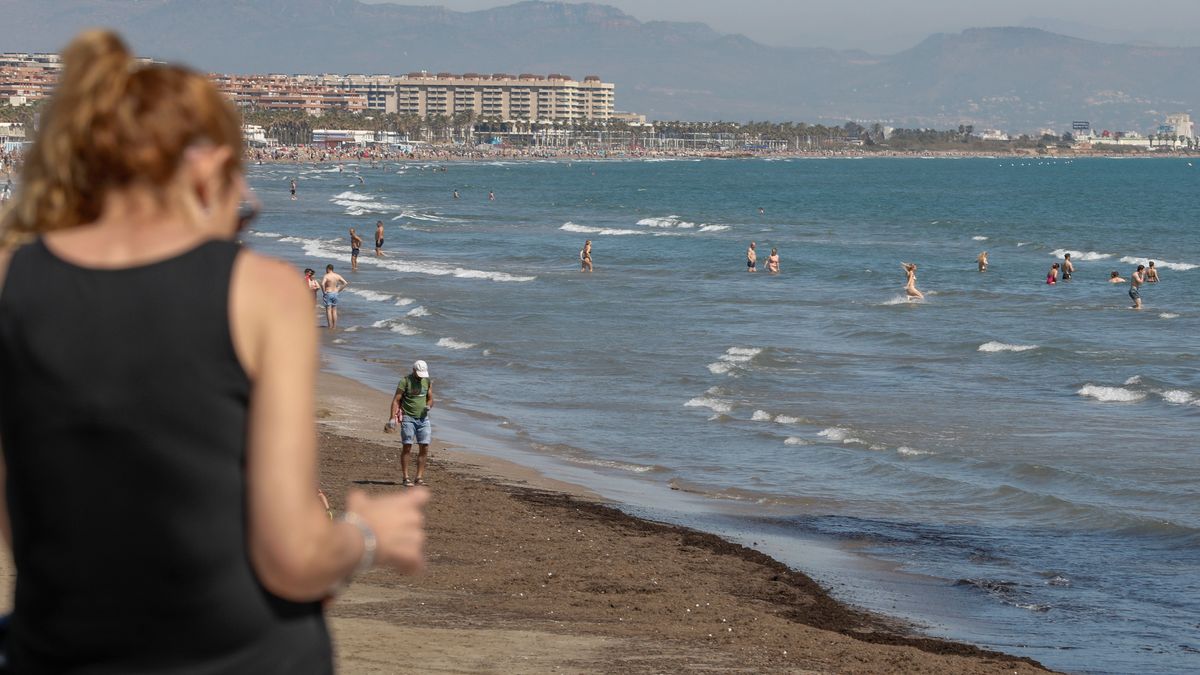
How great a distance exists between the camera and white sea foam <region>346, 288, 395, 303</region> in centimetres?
3838

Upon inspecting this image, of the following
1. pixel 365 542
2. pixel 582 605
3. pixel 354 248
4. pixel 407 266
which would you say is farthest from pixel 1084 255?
pixel 365 542

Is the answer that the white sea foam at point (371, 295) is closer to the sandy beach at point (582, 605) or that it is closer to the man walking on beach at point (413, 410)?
the sandy beach at point (582, 605)

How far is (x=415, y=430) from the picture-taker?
14789mm

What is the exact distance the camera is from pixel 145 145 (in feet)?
6.95

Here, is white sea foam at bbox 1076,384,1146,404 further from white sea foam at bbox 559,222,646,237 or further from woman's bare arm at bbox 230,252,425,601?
white sea foam at bbox 559,222,646,237

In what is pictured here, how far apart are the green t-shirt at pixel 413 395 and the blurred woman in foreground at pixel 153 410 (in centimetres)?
1239

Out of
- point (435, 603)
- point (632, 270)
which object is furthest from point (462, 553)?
point (632, 270)

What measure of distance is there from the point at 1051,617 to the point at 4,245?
10707 mm

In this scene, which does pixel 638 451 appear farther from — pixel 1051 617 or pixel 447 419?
pixel 1051 617

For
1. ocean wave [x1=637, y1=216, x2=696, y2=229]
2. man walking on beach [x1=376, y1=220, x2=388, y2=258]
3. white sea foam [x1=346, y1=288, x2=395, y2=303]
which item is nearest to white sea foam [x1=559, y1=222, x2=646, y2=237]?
ocean wave [x1=637, y1=216, x2=696, y2=229]

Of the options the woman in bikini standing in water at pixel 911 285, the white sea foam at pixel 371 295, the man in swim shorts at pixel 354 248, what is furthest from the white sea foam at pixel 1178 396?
the man in swim shorts at pixel 354 248

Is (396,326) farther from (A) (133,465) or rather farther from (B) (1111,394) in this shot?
(A) (133,465)

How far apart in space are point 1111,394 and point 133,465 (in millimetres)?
24501

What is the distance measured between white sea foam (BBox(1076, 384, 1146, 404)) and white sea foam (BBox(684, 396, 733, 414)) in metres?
6.36
